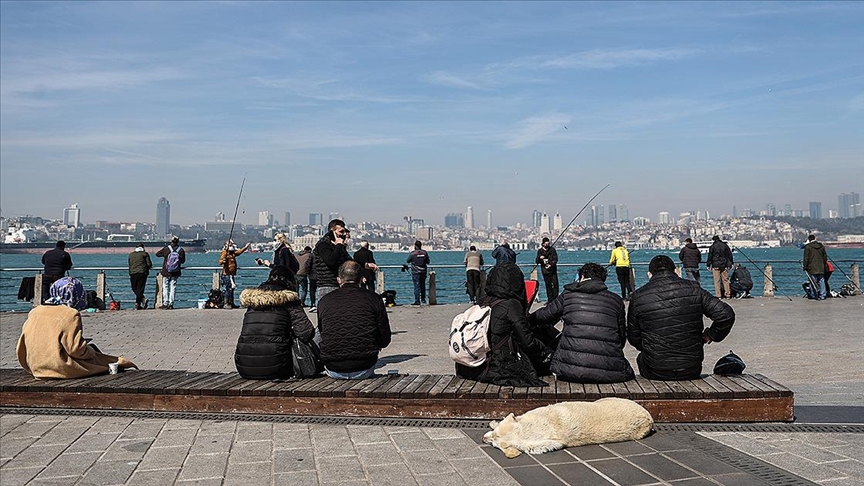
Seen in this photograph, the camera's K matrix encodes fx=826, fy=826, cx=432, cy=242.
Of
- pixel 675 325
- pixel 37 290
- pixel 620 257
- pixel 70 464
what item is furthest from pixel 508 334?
pixel 37 290

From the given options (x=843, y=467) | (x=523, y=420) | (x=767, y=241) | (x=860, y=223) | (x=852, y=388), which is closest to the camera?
(x=843, y=467)

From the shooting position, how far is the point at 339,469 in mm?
5293

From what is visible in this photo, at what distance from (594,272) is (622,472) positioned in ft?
7.18

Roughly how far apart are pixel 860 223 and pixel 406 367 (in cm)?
5258

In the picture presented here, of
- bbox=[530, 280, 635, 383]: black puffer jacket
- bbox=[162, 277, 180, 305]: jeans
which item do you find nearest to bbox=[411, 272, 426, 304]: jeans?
bbox=[162, 277, 180, 305]: jeans

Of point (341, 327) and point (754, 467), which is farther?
point (341, 327)

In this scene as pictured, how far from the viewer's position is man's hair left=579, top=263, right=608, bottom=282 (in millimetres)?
6820

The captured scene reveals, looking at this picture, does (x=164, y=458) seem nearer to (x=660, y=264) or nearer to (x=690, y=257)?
(x=660, y=264)

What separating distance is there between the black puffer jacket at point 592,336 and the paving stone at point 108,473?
3328mm

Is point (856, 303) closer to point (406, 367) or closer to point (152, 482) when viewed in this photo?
point (406, 367)

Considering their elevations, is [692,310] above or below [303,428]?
above

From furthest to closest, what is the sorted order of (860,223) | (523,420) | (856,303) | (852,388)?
1. (860,223)
2. (856,303)
3. (852,388)
4. (523,420)

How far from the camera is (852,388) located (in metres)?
7.99

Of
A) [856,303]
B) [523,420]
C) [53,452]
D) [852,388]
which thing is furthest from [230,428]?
[856,303]
